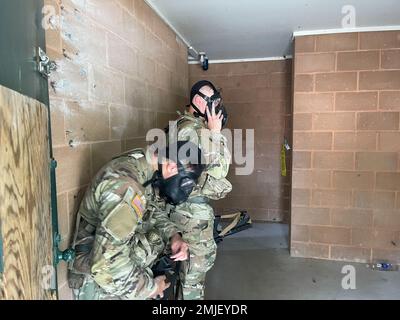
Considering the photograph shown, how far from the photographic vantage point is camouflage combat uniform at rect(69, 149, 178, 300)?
1190 millimetres

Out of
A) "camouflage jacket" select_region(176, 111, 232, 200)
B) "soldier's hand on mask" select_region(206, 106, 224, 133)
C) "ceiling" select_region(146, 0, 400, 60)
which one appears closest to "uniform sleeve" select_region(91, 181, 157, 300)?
"camouflage jacket" select_region(176, 111, 232, 200)

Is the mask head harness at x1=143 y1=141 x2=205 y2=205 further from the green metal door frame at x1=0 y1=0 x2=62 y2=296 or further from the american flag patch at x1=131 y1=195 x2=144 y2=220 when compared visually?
the green metal door frame at x1=0 y1=0 x2=62 y2=296

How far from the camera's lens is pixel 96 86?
166 centimetres

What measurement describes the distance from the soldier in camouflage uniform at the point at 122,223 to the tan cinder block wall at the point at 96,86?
0.11m

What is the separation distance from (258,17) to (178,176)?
1.91 meters

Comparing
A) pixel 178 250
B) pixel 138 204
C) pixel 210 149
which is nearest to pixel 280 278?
pixel 178 250

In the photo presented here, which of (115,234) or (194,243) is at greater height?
(115,234)

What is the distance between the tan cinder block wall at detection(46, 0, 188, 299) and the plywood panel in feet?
1.15

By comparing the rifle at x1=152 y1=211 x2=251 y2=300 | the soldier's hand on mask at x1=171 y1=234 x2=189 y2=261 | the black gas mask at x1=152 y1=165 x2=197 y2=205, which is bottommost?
the rifle at x1=152 y1=211 x2=251 y2=300

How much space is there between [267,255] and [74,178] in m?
2.47

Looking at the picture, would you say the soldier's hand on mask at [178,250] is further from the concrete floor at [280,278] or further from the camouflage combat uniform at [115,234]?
the concrete floor at [280,278]

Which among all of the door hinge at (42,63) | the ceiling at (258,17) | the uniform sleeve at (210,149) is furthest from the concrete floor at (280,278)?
the ceiling at (258,17)

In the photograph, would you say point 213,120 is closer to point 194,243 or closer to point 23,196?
point 194,243

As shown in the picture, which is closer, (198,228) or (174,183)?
(174,183)
